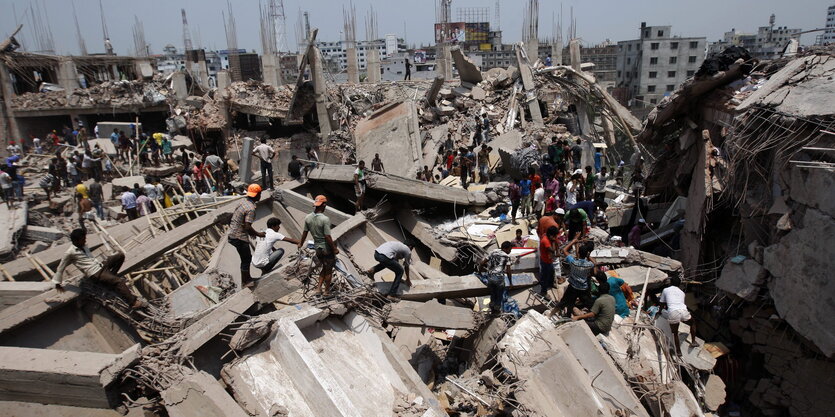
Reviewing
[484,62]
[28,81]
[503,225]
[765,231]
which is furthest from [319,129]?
[484,62]

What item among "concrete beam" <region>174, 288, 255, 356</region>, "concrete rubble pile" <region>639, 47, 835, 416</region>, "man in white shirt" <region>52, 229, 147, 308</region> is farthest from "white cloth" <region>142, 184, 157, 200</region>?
"concrete rubble pile" <region>639, 47, 835, 416</region>

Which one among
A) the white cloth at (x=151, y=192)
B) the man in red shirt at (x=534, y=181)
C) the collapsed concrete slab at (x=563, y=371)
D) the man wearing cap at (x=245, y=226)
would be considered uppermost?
the man wearing cap at (x=245, y=226)

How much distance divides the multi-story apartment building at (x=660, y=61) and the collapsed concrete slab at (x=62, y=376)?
46219mm

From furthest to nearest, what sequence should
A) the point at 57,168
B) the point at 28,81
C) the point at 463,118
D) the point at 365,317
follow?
the point at 28,81 → the point at 463,118 → the point at 57,168 → the point at 365,317

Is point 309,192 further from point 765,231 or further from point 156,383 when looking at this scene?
point 765,231

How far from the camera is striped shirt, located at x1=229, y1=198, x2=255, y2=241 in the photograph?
19.5ft

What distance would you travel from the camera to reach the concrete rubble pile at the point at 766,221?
5.46 meters

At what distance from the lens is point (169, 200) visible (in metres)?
12.3

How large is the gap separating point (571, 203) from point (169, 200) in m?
9.79

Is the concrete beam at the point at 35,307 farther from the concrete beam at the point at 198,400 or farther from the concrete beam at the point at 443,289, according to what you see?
the concrete beam at the point at 443,289

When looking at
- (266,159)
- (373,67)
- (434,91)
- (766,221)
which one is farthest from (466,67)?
(766,221)

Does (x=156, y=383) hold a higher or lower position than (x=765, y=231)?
lower

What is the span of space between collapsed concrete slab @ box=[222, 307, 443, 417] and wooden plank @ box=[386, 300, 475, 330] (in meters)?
0.37

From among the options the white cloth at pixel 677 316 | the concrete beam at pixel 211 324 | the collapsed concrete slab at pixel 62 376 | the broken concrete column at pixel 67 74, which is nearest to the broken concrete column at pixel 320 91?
the concrete beam at pixel 211 324
